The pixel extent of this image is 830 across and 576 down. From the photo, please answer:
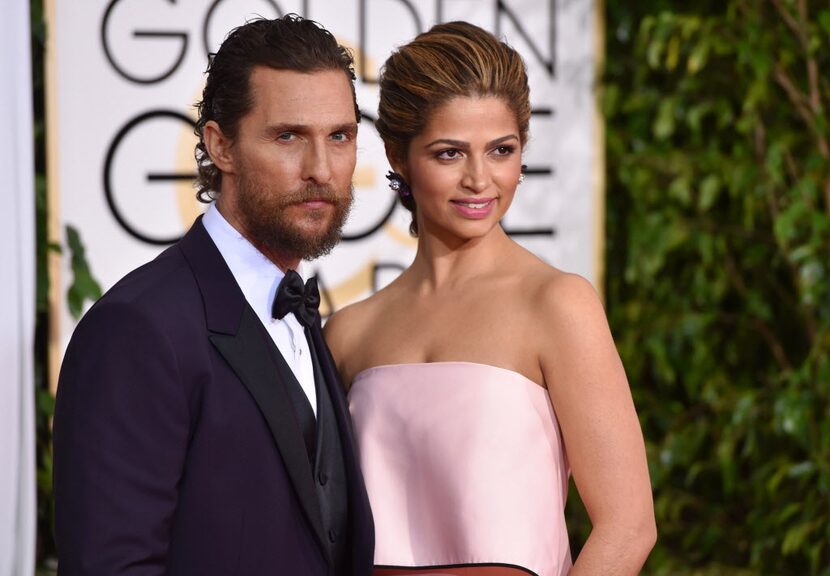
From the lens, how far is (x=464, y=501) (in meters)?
1.72

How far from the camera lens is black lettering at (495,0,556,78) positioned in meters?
3.32

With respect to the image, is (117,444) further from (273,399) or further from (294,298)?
(294,298)

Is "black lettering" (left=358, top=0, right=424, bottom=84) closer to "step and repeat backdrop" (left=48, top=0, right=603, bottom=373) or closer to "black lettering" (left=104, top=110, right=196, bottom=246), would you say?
"step and repeat backdrop" (left=48, top=0, right=603, bottom=373)

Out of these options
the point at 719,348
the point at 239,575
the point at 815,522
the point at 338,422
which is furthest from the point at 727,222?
the point at 239,575

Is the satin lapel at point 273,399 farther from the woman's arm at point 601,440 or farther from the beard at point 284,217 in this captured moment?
the woman's arm at point 601,440

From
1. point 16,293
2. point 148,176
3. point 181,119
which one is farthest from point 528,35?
point 16,293

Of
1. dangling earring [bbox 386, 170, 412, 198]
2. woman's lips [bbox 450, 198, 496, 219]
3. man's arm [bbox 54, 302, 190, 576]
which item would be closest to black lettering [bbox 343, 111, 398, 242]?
dangling earring [bbox 386, 170, 412, 198]

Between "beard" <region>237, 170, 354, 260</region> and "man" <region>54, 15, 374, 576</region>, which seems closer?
"man" <region>54, 15, 374, 576</region>

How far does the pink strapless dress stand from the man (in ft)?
0.53

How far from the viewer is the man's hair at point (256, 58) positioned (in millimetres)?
1543

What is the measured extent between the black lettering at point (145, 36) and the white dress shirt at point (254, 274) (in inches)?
62.4

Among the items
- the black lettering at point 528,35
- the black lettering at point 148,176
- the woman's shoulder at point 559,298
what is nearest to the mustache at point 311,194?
the woman's shoulder at point 559,298

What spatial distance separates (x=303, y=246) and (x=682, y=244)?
7.17 feet

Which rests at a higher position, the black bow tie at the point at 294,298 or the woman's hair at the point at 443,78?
the woman's hair at the point at 443,78
